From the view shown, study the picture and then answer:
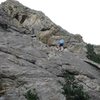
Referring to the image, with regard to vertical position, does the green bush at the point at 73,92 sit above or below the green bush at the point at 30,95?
above

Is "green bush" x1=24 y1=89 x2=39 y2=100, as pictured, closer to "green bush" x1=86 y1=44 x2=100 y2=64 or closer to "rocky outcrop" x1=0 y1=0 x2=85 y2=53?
"green bush" x1=86 y1=44 x2=100 y2=64

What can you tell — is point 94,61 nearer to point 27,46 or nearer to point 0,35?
point 27,46

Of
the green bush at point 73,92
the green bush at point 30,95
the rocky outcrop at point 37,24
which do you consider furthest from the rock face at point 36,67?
the green bush at point 30,95

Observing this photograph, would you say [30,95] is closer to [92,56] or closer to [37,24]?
[92,56]

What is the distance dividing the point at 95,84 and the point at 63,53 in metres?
6.89

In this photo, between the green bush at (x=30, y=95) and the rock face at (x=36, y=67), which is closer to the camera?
the green bush at (x=30, y=95)

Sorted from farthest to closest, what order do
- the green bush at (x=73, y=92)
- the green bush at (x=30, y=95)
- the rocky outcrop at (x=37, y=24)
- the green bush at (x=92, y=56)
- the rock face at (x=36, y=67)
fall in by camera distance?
the rocky outcrop at (x=37, y=24) → the green bush at (x=92, y=56) → the rock face at (x=36, y=67) → the green bush at (x=73, y=92) → the green bush at (x=30, y=95)

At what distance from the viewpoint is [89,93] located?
31828 millimetres

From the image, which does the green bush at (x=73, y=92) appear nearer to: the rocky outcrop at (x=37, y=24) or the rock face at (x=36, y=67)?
the rock face at (x=36, y=67)

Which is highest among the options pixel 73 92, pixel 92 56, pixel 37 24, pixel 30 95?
pixel 37 24

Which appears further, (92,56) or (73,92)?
(92,56)

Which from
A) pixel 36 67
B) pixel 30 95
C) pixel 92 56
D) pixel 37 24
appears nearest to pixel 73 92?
pixel 30 95

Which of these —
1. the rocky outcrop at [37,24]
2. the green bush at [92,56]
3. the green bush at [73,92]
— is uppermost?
the rocky outcrop at [37,24]

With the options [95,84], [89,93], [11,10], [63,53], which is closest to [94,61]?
[63,53]
